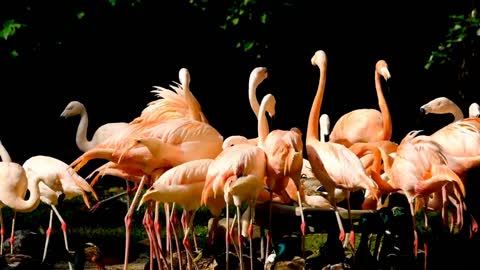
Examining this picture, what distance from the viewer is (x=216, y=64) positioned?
11125mm

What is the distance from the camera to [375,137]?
7789mm

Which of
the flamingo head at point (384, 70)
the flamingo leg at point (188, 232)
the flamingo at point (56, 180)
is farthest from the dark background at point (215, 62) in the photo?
the flamingo leg at point (188, 232)

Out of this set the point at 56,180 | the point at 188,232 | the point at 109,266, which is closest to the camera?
the point at 188,232

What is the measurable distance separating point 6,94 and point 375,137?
15.6 feet

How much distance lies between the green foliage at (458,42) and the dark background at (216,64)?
0.40m

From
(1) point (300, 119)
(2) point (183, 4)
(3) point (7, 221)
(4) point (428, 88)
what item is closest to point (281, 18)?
(2) point (183, 4)

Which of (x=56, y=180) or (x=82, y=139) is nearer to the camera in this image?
(x=56, y=180)

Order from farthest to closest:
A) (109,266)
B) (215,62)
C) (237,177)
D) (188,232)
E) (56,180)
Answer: (215,62) < (56,180) < (109,266) < (188,232) < (237,177)

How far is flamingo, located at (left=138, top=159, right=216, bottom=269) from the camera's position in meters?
5.58

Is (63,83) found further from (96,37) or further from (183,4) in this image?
(183,4)

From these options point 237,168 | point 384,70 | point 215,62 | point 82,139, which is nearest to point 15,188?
point 82,139

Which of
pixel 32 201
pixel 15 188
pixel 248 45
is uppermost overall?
pixel 248 45

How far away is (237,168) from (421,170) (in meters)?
1.45

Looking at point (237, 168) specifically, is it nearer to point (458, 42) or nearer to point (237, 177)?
point (237, 177)
